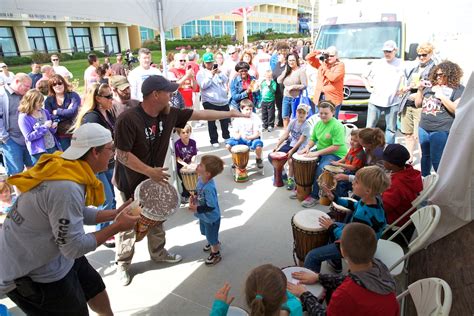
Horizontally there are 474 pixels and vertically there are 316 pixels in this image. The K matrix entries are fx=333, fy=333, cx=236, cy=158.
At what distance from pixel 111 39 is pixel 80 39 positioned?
13.0 feet

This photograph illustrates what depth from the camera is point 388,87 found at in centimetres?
619

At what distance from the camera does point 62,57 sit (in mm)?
30984

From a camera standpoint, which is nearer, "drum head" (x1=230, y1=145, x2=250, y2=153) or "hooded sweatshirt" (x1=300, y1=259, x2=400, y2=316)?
"hooded sweatshirt" (x1=300, y1=259, x2=400, y2=316)

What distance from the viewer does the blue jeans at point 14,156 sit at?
499cm

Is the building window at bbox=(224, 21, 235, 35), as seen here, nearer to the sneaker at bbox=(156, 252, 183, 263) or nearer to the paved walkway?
the paved walkway

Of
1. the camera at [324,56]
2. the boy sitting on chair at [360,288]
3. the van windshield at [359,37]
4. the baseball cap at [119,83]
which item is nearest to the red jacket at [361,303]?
the boy sitting on chair at [360,288]

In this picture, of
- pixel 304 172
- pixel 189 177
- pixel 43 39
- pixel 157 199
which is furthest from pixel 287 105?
pixel 43 39

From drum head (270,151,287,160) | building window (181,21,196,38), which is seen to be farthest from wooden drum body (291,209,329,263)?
building window (181,21,196,38)

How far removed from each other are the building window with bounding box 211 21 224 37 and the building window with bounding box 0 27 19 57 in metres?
27.2

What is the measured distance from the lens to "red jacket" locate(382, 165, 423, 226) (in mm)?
3430

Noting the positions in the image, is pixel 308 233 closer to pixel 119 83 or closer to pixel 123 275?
pixel 123 275

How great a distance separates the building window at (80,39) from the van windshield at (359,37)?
114ft

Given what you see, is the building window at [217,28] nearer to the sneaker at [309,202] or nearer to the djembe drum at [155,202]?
the sneaker at [309,202]

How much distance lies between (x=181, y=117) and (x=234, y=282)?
1.77 m
